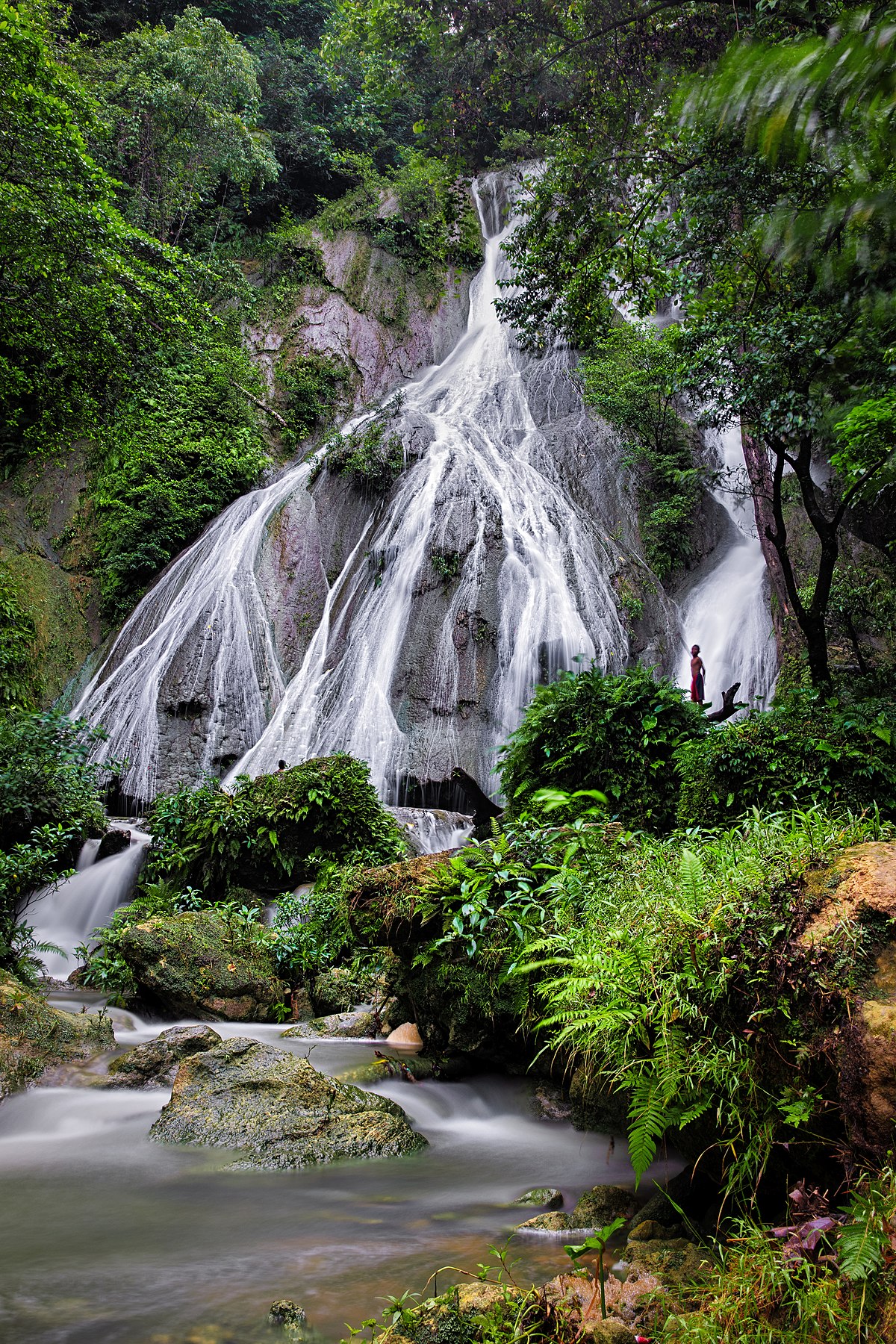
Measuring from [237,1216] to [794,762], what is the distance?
5173 mm

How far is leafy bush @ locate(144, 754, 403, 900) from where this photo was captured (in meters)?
9.35

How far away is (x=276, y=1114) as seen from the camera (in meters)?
3.85

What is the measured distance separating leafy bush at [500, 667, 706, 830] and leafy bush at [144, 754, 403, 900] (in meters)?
2.54

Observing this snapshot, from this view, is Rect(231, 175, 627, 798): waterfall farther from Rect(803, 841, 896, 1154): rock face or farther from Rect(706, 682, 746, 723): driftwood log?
Rect(803, 841, 896, 1154): rock face

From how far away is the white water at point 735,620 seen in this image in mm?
15023

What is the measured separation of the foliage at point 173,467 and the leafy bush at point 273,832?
974cm

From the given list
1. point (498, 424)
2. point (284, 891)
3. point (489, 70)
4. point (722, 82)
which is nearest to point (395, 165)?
point (498, 424)

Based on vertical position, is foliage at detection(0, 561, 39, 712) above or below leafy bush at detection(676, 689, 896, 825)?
above

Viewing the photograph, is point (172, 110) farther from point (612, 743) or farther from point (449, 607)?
point (612, 743)

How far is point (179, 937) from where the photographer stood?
6.63 metres

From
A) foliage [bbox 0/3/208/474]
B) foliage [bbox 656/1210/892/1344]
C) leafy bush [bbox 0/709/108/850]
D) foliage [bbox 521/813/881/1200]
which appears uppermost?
foliage [bbox 0/3/208/474]

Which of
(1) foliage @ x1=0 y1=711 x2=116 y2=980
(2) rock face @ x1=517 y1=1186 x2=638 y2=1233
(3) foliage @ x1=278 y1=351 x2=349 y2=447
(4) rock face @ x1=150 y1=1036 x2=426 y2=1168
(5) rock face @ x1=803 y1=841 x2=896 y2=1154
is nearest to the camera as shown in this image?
(5) rock face @ x1=803 y1=841 x2=896 y2=1154

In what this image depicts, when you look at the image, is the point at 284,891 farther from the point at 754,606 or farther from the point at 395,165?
the point at 395,165

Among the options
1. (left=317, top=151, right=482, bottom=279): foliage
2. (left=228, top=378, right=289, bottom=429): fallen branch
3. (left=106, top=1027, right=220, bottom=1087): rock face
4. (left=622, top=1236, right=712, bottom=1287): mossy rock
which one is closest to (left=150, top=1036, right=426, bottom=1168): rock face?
(left=106, top=1027, right=220, bottom=1087): rock face
